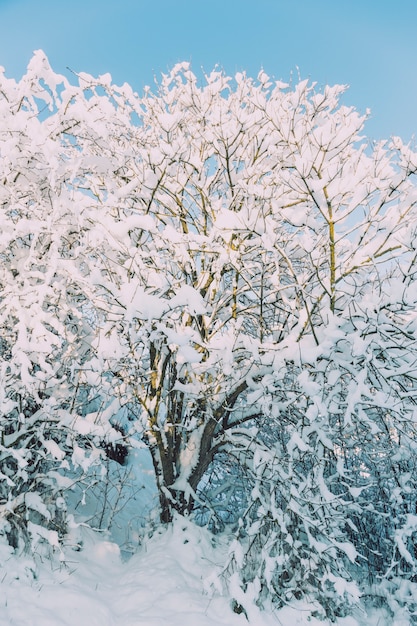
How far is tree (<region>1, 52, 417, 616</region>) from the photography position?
3986mm

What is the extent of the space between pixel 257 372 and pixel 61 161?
3.19m

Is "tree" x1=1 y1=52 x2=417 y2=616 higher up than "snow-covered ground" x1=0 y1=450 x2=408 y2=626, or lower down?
Result: higher up

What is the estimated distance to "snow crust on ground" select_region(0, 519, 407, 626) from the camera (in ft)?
11.9

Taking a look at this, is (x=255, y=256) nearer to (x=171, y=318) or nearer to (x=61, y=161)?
(x=171, y=318)

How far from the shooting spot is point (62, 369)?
493cm

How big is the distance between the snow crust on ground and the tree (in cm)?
30

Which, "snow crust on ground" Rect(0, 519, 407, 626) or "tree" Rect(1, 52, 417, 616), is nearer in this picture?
"snow crust on ground" Rect(0, 519, 407, 626)

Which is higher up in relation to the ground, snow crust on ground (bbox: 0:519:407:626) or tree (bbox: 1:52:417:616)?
tree (bbox: 1:52:417:616)

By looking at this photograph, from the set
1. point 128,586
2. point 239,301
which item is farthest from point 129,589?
point 239,301

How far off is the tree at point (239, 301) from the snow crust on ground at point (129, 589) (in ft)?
0.99

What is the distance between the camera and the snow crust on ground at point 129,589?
3.64 metres

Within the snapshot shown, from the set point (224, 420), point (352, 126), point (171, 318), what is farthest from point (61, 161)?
point (224, 420)

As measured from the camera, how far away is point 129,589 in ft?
14.1

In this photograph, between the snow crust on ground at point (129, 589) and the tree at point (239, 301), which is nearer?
the snow crust on ground at point (129, 589)
